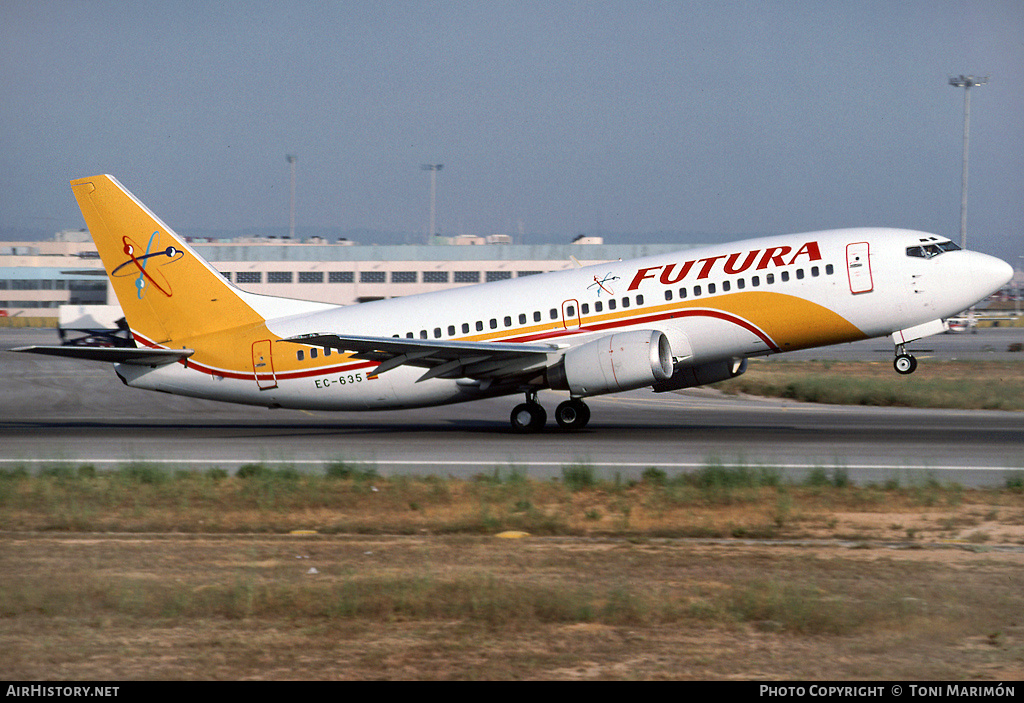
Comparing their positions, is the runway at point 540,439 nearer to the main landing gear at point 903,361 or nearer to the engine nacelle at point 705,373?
the engine nacelle at point 705,373

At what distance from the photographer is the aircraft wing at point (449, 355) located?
25.5 meters

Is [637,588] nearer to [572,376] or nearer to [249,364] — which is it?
[572,376]

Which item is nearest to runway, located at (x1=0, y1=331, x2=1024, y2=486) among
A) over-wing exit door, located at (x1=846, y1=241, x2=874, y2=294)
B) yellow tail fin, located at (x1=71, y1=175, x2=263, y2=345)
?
yellow tail fin, located at (x1=71, y1=175, x2=263, y2=345)

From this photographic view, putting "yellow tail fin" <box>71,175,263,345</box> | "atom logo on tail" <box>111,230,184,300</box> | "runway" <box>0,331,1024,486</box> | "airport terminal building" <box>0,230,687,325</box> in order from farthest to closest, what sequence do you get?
"airport terminal building" <box>0,230,687,325</box> → "atom logo on tail" <box>111,230,184,300</box> → "yellow tail fin" <box>71,175,263,345</box> → "runway" <box>0,331,1024,486</box>

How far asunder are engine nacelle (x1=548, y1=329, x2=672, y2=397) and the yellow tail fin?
9.13 metres

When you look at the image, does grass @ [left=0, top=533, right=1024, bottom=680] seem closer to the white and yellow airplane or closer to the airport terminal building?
the white and yellow airplane

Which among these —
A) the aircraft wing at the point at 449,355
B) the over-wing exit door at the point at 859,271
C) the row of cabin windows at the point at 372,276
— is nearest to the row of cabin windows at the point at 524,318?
the aircraft wing at the point at 449,355

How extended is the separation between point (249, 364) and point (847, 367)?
3877 cm

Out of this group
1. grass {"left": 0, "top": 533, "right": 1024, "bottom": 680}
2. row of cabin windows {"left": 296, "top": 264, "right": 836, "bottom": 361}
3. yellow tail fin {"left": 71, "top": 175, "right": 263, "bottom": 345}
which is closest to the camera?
grass {"left": 0, "top": 533, "right": 1024, "bottom": 680}

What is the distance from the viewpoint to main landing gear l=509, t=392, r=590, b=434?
92.5ft

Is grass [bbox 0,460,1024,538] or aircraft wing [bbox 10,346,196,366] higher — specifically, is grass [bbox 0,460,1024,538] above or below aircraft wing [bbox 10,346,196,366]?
below

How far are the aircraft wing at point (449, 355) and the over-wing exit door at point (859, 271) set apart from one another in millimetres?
7371
